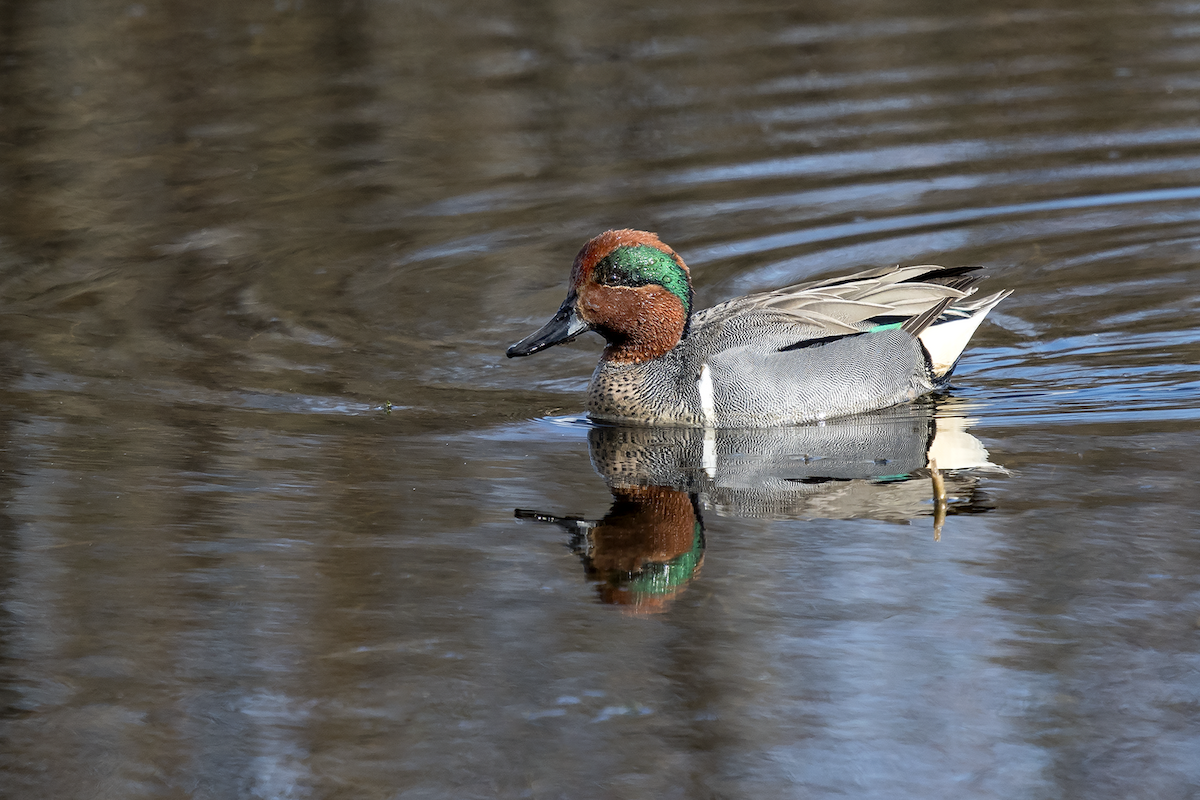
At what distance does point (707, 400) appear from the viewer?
7.86 meters

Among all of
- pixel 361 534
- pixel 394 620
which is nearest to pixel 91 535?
pixel 361 534

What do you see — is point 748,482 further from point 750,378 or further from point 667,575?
point 667,575

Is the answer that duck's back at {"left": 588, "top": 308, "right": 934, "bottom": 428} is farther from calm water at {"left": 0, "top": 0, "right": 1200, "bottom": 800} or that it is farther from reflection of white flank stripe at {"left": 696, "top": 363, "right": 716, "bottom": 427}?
calm water at {"left": 0, "top": 0, "right": 1200, "bottom": 800}

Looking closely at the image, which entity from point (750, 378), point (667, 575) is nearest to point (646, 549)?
point (667, 575)

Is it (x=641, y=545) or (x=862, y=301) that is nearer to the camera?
(x=641, y=545)

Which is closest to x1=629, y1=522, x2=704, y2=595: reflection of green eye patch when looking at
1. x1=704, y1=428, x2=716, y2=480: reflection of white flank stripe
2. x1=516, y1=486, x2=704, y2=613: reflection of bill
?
x1=516, y1=486, x2=704, y2=613: reflection of bill

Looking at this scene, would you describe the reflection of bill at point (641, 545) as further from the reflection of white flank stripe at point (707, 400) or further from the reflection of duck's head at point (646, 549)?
the reflection of white flank stripe at point (707, 400)

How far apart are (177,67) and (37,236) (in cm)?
422

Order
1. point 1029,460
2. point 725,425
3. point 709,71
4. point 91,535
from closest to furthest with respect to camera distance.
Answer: point 91,535, point 1029,460, point 725,425, point 709,71

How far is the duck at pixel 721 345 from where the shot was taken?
25.8 ft

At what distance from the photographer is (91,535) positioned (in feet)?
20.7

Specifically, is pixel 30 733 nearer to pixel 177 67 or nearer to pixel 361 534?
pixel 361 534

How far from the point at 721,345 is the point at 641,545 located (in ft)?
6.86

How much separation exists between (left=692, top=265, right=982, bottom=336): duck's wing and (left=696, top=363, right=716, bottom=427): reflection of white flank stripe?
0.40 metres
